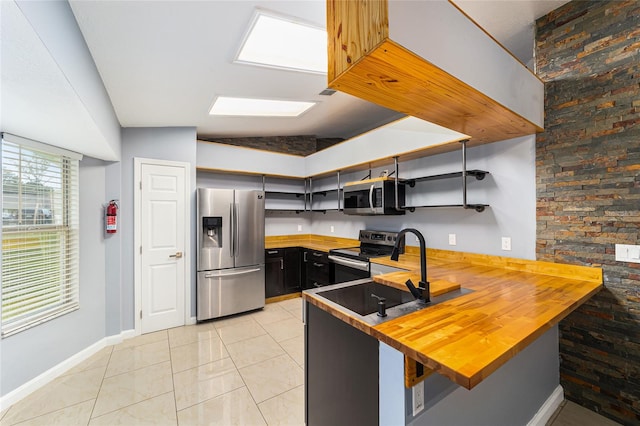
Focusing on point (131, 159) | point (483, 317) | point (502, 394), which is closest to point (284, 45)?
point (483, 317)

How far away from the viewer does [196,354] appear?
2764mm

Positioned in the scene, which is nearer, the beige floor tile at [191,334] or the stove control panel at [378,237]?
the beige floor tile at [191,334]

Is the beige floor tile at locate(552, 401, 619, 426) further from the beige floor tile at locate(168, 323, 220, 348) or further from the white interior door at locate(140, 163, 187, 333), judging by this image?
the white interior door at locate(140, 163, 187, 333)

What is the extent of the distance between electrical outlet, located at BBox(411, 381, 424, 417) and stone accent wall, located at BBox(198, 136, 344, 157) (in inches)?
172

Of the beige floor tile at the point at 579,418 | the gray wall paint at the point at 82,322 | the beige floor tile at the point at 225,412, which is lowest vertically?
the beige floor tile at the point at 225,412


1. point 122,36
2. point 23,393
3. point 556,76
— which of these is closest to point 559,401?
point 556,76

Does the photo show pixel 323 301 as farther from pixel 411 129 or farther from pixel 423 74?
pixel 411 129

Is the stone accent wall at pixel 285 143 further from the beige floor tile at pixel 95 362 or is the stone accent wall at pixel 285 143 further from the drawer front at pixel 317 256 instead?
the beige floor tile at pixel 95 362

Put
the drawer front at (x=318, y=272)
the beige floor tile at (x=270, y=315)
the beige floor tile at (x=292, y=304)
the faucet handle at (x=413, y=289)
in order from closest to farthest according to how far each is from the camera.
A: the faucet handle at (x=413, y=289) < the beige floor tile at (x=270, y=315) < the drawer front at (x=318, y=272) < the beige floor tile at (x=292, y=304)

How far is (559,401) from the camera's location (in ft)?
6.63

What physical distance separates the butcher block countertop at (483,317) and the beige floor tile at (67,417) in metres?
1.96

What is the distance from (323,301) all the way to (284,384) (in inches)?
51.1

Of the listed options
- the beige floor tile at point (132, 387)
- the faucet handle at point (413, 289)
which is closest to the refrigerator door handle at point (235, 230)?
the beige floor tile at point (132, 387)

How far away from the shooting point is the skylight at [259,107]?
10.4 ft
